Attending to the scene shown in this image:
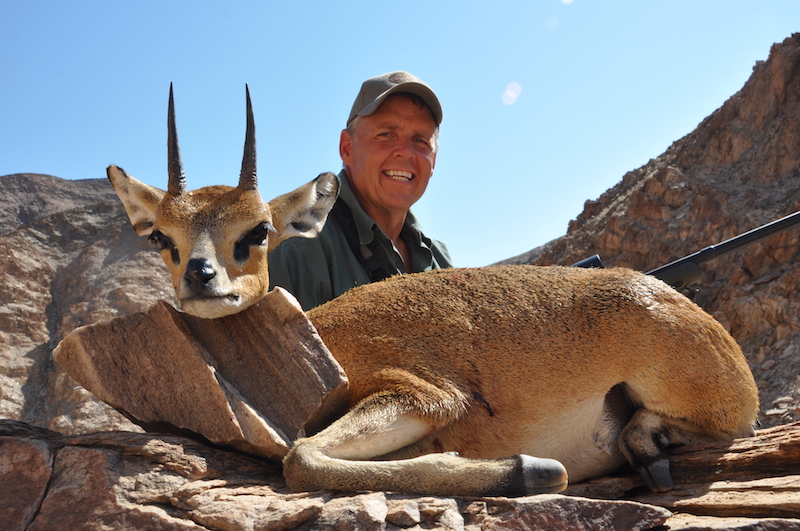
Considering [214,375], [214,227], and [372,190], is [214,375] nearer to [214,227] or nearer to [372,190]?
[214,227]

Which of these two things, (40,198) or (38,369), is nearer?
(38,369)

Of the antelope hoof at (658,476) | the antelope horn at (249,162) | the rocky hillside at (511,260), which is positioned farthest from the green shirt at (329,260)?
the antelope hoof at (658,476)

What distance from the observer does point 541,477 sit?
3.85 metres

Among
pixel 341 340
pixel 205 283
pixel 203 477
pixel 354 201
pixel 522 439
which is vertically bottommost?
pixel 522 439

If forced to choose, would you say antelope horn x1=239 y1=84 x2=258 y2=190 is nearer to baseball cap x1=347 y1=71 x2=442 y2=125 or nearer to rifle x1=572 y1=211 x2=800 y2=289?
baseball cap x1=347 y1=71 x2=442 y2=125

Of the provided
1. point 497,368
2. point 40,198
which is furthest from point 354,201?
point 40,198

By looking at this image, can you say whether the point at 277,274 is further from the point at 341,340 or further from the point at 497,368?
the point at 497,368

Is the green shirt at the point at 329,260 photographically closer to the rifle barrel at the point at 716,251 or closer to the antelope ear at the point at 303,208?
the antelope ear at the point at 303,208

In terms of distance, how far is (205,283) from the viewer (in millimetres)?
4180

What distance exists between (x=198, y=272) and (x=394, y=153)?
471cm

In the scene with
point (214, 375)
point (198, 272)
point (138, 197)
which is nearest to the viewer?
point (198, 272)

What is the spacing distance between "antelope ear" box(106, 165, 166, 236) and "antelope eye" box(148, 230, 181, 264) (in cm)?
47

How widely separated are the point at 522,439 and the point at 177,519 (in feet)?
8.18

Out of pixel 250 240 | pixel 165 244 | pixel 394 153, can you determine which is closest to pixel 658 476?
pixel 250 240
